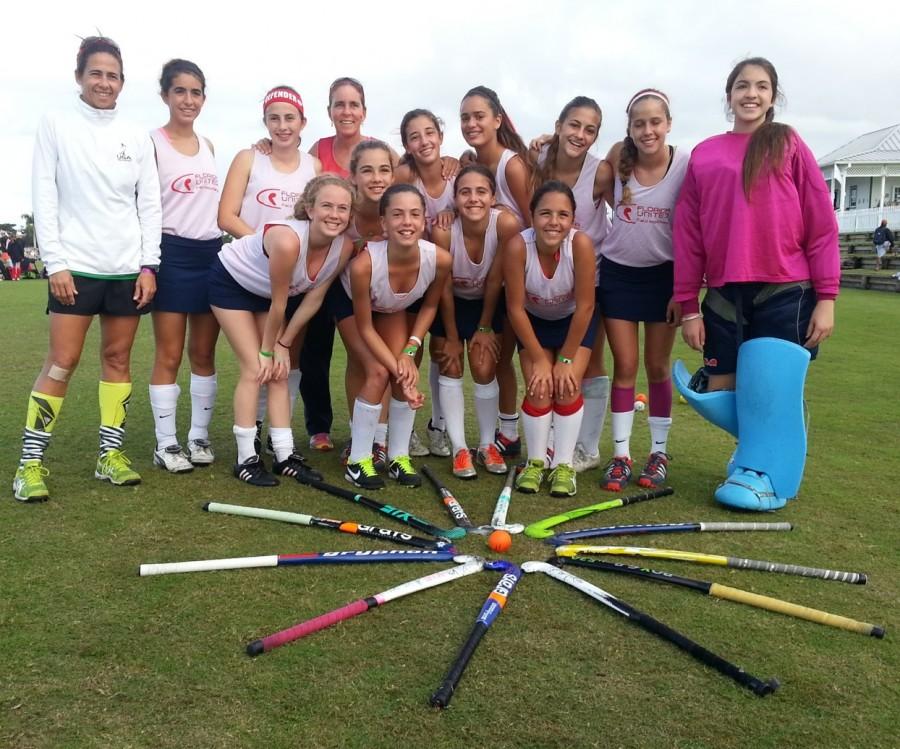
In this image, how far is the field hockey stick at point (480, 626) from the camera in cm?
226

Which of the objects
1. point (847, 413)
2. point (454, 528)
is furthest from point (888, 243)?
point (454, 528)

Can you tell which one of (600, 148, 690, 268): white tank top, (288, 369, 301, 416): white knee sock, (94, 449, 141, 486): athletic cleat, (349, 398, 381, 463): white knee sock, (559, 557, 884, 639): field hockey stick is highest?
(600, 148, 690, 268): white tank top

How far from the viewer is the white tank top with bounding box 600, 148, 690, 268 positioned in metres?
4.30

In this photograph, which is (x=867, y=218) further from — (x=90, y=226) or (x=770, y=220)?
(x=90, y=226)

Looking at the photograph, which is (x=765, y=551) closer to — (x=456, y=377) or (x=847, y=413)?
(x=456, y=377)

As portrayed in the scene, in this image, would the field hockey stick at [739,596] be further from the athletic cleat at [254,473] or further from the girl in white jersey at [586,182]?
the athletic cleat at [254,473]

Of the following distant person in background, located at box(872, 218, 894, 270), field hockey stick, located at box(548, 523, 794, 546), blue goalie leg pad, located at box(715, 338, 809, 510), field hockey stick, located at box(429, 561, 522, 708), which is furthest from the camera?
distant person in background, located at box(872, 218, 894, 270)

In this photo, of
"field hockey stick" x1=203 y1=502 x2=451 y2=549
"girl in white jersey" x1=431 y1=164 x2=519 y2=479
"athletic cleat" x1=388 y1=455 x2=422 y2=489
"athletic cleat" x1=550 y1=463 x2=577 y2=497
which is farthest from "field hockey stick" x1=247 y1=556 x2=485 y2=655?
"girl in white jersey" x1=431 y1=164 x2=519 y2=479

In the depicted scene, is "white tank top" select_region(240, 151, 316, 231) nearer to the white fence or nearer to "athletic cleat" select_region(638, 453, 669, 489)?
"athletic cleat" select_region(638, 453, 669, 489)

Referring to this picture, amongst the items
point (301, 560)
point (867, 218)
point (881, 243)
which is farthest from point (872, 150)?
point (301, 560)

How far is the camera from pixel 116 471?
4234 mm

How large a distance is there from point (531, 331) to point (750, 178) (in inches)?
55.4

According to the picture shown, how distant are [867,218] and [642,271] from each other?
110 ft

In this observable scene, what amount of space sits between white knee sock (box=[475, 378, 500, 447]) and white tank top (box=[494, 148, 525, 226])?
1033 millimetres
